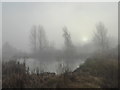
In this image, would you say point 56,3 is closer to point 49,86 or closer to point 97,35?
point 97,35

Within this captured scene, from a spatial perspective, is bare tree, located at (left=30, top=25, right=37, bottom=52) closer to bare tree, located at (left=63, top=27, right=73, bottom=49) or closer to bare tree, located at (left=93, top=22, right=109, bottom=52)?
bare tree, located at (left=63, top=27, right=73, bottom=49)

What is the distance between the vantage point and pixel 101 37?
6613mm

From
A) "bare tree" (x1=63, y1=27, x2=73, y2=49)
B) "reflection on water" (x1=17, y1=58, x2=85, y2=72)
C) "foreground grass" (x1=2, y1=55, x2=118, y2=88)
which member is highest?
"bare tree" (x1=63, y1=27, x2=73, y2=49)

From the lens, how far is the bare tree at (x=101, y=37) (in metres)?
6.46

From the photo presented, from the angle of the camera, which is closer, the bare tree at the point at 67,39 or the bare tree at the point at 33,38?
the bare tree at the point at 67,39

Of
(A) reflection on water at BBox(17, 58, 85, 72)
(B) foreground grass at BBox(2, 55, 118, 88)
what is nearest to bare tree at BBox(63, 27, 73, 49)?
(A) reflection on water at BBox(17, 58, 85, 72)

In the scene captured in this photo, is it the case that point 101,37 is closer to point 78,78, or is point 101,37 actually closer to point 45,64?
point 78,78

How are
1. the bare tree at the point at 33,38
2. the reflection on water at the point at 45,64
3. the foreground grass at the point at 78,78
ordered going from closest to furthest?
the foreground grass at the point at 78,78 < the reflection on water at the point at 45,64 < the bare tree at the point at 33,38

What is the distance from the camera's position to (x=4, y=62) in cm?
668

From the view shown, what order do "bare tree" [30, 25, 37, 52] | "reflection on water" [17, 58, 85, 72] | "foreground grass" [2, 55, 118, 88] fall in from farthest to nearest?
1. "bare tree" [30, 25, 37, 52]
2. "reflection on water" [17, 58, 85, 72]
3. "foreground grass" [2, 55, 118, 88]

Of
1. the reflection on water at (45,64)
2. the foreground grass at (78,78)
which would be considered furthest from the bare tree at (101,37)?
the reflection on water at (45,64)

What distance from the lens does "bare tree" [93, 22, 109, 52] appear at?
6457 millimetres

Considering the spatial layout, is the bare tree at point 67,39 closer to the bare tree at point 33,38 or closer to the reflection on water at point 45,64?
the reflection on water at point 45,64

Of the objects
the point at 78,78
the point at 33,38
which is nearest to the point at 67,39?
the point at 33,38
